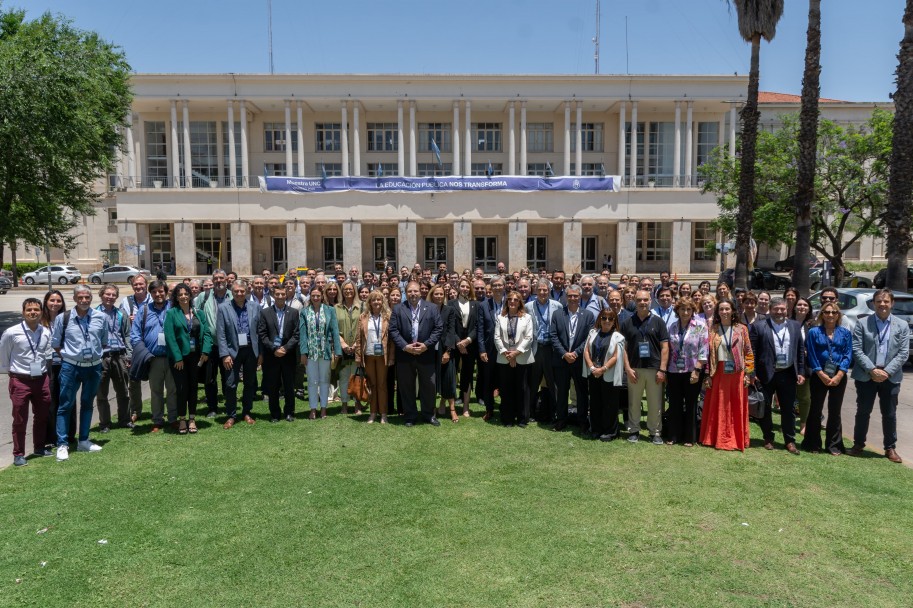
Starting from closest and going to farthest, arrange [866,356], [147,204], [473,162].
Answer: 1. [866,356]
2. [147,204]
3. [473,162]

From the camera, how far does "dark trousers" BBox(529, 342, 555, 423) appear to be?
347 inches

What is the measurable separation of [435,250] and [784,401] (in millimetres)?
37940

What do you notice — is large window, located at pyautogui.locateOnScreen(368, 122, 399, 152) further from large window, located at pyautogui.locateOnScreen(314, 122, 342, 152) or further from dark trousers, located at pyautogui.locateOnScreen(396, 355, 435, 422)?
dark trousers, located at pyautogui.locateOnScreen(396, 355, 435, 422)

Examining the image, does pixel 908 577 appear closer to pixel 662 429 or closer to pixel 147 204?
pixel 662 429

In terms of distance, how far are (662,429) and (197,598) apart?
6.18 meters

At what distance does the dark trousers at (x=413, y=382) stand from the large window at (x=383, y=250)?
119 ft

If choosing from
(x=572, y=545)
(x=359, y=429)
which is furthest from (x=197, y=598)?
(x=359, y=429)

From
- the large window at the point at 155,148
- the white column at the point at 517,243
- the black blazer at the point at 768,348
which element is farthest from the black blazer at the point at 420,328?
the large window at the point at 155,148

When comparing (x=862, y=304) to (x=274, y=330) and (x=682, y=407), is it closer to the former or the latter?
(x=682, y=407)

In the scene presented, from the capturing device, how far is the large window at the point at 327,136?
45.1 metres

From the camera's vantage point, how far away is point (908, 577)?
15.0 feet

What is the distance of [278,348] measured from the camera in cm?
873

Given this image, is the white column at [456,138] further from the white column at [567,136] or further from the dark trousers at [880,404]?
the dark trousers at [880,404]

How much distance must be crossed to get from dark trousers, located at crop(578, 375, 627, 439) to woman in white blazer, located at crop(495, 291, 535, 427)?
99 centimetres
